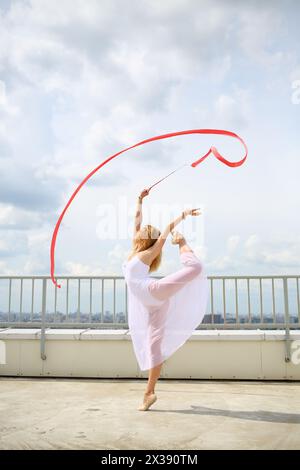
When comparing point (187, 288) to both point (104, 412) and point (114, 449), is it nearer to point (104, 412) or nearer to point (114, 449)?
point (104, 412)

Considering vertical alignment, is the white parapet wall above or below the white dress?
below

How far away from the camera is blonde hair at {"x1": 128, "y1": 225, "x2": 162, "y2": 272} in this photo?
5.25 metres

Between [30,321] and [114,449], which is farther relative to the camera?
[30,321]

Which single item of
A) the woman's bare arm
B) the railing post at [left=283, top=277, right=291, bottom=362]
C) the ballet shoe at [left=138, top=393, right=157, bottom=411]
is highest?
the woman's bare arm

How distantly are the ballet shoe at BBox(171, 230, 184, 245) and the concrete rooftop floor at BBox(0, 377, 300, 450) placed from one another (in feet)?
5.95

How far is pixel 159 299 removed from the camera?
4.99 meters

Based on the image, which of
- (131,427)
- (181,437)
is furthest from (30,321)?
(181,437)

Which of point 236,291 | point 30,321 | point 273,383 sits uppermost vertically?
point 236,291

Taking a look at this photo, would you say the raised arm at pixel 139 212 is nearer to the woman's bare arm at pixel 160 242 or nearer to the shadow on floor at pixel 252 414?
the woman's bare arm at pixel 160 242

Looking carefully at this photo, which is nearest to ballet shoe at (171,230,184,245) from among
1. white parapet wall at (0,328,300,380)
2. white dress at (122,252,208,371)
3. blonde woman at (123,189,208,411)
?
blonde woman at (123,189,208,411)

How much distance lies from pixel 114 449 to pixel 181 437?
64 centimetres

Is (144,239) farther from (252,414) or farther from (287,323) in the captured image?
(287,323)

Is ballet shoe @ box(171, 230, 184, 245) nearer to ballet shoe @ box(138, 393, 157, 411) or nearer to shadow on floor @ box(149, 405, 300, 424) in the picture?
ballet shoe @ box(138, 393, 157, 411)
